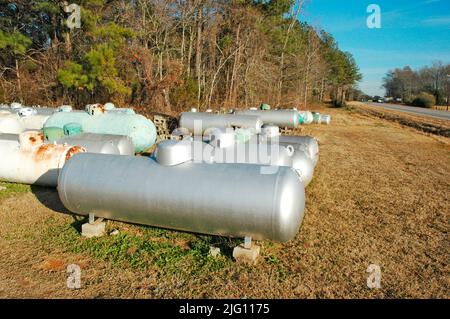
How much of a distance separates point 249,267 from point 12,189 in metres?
7.00

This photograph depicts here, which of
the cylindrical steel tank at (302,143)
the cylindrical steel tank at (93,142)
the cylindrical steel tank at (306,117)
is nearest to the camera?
the cylindrical steel tank at (93,142)

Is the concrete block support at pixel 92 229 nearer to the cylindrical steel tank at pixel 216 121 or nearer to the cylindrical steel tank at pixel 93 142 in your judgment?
the cylindrical steel tank at pixel 93 142

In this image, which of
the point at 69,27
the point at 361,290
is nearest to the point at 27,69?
the point at 69,27

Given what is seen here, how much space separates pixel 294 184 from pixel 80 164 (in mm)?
3828

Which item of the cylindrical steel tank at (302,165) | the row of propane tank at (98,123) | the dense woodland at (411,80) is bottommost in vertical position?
the cylindrical steel tank at (302,165)

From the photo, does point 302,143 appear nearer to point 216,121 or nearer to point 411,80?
point 216,121

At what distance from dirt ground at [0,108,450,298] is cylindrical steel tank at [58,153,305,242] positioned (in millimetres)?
621

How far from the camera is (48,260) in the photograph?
18.9 ft

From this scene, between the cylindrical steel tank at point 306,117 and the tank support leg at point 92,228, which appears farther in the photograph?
the cylindrical steel tank at point 306,117

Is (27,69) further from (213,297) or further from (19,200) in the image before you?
(213,297)

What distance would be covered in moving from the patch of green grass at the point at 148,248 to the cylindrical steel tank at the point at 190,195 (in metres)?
0.54

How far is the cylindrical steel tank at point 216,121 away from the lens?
17.1 m

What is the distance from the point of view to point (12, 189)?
29.7ft

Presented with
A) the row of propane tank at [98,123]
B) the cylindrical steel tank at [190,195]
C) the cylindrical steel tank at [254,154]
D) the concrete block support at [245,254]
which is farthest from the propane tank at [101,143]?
the concrete block support at [245,254]
